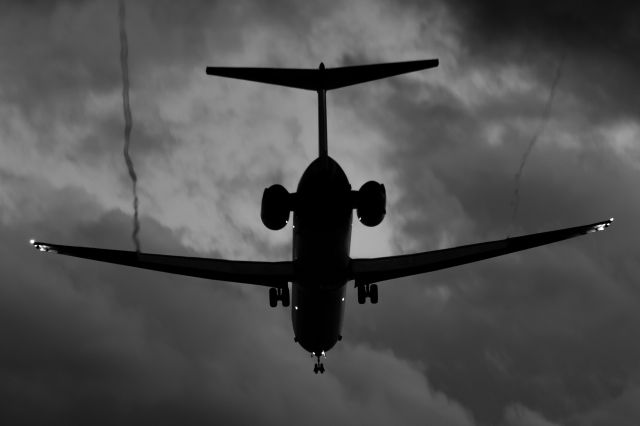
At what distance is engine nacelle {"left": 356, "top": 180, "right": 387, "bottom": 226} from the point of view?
2933cm

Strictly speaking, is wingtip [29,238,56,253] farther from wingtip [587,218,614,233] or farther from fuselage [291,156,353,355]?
wingtip [587,218,614,233]

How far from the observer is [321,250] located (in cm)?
3125

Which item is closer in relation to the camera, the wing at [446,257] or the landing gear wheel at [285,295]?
the wing at [446,257]

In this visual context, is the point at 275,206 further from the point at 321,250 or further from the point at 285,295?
the point at 285,295

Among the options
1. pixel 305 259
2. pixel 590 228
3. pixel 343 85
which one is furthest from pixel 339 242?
pixel 590 228

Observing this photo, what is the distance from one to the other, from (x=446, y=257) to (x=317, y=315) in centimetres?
595

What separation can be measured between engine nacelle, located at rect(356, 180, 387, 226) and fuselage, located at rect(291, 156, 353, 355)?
0.42 m

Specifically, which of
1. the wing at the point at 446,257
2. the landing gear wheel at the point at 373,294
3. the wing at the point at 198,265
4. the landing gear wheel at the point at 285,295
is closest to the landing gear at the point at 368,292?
the landing gear wheel at the point at 373,294

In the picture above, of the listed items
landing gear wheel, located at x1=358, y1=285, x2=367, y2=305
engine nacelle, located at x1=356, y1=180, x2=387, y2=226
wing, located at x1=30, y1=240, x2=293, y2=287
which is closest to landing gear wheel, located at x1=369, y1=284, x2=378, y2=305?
landing gear wheel, located at x1=358, y1=285, x2=367, y2=305

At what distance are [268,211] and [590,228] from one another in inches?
557

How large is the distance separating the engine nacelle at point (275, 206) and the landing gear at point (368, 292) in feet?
30.2

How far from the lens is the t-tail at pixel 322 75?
102ft

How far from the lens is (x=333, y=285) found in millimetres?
34062

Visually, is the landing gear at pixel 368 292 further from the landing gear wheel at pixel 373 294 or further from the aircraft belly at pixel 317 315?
the aircraft belly at pixel 317 315
